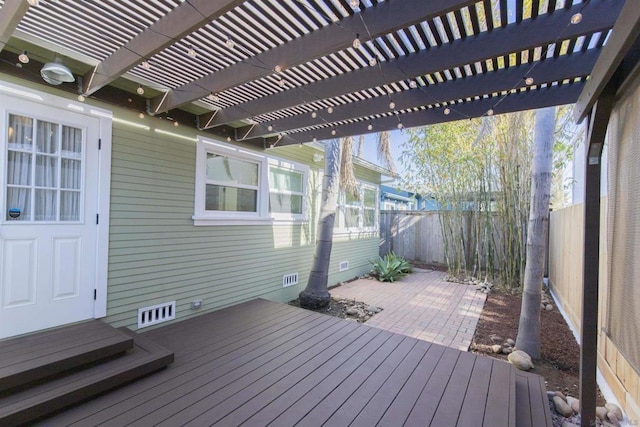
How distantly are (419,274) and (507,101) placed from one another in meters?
5.83

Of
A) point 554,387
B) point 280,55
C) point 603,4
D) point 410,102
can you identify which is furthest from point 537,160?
point 280,55

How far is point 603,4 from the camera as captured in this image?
166 centimetres

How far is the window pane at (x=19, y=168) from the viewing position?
247cm

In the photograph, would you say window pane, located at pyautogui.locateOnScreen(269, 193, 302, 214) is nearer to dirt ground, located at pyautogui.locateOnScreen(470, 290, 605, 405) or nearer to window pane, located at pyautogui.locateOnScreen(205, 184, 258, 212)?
window pane, located at pyautogui.locateOnScreen(205, 184, 258, 212)

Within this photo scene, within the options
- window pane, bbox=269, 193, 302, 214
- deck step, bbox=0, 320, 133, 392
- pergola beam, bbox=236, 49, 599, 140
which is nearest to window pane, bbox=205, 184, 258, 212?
window pane, bbox=269, 193, 302, 214

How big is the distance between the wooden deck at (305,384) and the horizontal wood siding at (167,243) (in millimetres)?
483

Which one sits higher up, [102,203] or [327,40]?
[327,40]

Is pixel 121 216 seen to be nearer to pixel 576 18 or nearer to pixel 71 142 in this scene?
pixel 71 142

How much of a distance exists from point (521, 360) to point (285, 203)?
396cm

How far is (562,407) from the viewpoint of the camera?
2.45m

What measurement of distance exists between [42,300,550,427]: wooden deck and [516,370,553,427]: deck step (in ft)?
0.17

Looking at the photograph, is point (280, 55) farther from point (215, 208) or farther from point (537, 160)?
point (537, 160)

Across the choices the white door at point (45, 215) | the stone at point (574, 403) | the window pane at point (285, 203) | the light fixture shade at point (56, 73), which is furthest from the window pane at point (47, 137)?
the stone at point (574, 403)

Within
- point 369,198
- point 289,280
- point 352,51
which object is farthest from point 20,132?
point 369,198
